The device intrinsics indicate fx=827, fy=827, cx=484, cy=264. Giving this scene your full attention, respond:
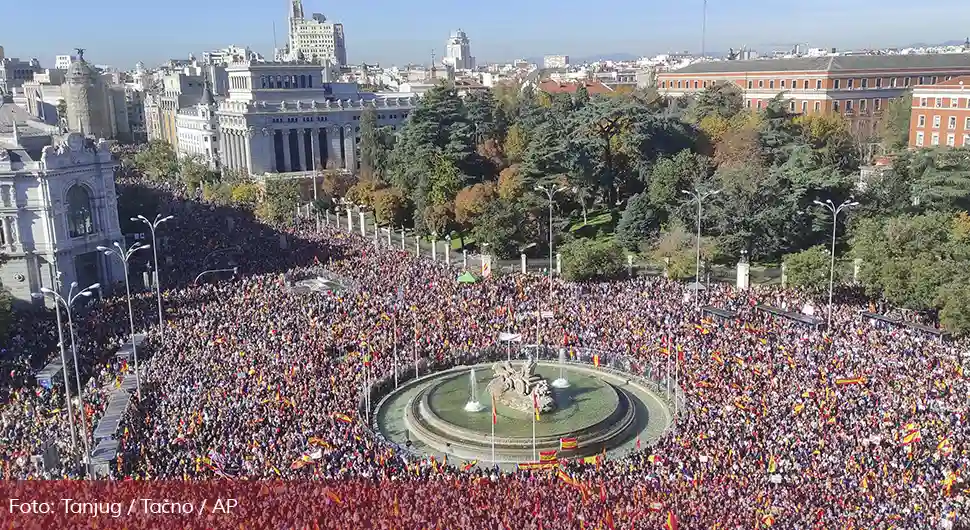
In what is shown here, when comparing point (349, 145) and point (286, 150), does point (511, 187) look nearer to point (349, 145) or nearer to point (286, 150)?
point (349, 145)

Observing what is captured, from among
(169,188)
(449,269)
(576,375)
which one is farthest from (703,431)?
(169,188)

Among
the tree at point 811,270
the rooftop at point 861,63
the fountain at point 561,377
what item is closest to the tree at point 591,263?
the tree at point 811,270

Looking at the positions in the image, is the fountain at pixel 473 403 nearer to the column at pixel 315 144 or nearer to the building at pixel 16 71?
the column at pixel 315 144

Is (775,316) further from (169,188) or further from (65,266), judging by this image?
(169,188)

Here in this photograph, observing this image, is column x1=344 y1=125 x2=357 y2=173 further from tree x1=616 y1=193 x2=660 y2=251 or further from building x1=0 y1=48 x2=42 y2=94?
building x1=0 y1=48 x2=42 y2=94

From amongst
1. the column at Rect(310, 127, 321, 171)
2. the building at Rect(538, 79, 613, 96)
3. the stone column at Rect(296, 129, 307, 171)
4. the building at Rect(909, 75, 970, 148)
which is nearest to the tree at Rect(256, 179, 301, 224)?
the column at Rect(310, 127, 321, 171)

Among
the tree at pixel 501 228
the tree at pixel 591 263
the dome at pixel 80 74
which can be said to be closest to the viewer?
the tree at pixel 591 263
